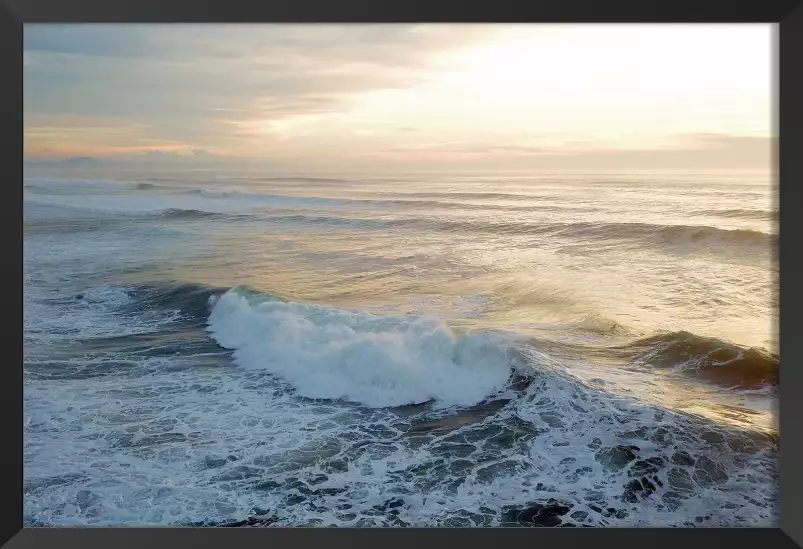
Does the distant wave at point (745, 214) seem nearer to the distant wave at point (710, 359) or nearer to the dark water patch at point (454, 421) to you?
the distant wave at point (710, 359)

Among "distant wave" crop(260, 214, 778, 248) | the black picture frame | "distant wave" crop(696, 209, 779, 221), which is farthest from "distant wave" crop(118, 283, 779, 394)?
"distant wave" crop(696, 209, 779, 221)

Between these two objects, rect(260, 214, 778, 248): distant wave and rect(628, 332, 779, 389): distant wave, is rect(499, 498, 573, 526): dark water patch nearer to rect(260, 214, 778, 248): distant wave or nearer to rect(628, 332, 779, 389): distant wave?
rect(628, 332, 779, 389): distant wave

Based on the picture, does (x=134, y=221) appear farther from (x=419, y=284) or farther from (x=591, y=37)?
(x=591, y=37)

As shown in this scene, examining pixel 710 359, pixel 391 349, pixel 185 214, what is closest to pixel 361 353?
pixel 391 349

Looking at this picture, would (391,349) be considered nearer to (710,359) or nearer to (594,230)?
(710,359)

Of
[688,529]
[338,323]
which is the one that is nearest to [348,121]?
[338,323]

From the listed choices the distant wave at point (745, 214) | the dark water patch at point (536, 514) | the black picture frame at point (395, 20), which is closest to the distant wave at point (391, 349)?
the dark water patch at point (536, 514)

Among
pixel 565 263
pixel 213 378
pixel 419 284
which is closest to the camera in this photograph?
pixel 213 378
